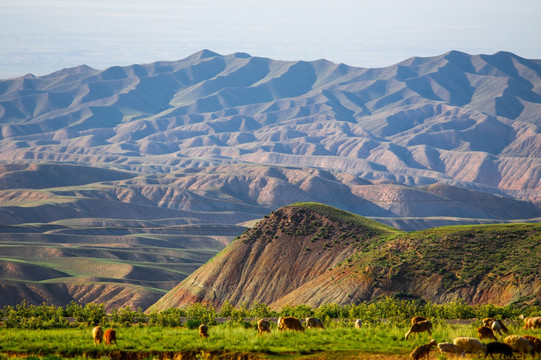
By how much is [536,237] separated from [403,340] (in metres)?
48.5

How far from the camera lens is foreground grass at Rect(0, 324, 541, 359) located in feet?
105

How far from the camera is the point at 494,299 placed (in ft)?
225

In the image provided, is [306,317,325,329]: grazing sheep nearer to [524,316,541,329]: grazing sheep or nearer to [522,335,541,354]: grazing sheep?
[524,316,541,329]: grazing sheep

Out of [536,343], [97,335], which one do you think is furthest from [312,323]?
[536,343]

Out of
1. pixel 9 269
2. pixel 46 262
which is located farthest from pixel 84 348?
pixel 46 262

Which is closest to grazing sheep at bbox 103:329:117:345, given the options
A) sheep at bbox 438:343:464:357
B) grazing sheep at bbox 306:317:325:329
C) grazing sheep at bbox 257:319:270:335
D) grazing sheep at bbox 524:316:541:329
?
grazing sheep at bbox 257:319:270:335

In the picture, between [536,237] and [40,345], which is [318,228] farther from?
[40,345]

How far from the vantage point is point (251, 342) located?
32250 millimetres

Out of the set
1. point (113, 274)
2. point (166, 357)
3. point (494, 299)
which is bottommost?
point (113, 274)

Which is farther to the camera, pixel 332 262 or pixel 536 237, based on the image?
pixel 332 262

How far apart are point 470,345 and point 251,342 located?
29.9ft

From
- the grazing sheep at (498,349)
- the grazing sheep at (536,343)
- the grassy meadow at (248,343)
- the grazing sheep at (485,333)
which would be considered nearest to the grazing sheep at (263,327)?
the grassy meadow at (248,343)

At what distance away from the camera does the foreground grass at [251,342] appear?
3186 centimetres

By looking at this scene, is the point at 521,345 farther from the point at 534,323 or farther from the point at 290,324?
the point at 290,324
